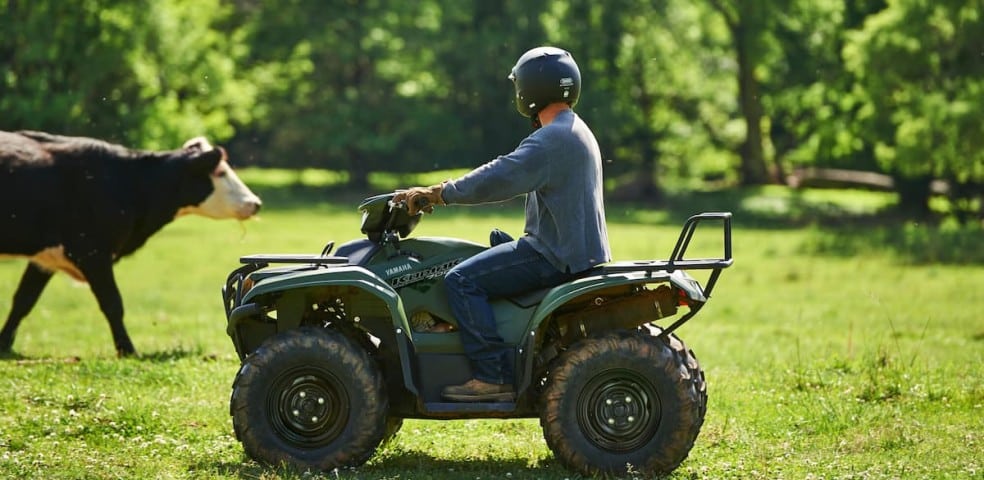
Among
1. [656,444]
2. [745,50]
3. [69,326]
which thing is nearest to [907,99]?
[745,50]

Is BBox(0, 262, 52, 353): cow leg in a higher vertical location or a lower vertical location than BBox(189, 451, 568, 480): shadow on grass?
higher

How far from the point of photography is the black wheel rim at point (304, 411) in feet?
27.9

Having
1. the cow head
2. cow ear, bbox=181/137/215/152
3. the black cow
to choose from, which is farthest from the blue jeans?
cow ear, bbox=181/137/215/152

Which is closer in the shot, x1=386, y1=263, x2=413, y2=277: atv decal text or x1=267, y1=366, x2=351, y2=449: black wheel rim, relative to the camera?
x1=267, y1=366, x2=351, y2=449: black wheel rim

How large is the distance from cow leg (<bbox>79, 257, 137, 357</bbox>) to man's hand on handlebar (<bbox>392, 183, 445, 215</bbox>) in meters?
7.60

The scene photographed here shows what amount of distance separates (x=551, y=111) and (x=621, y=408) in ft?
5.79

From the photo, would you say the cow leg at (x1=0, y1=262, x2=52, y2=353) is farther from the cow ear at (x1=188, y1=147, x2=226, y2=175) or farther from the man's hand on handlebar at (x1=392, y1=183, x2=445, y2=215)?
the man's hand on handlebar at (x1=392, y1=183, x2=445, y2=215)

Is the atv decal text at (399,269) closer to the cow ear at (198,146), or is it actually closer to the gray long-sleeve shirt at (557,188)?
the gray long-sleeve shirt at (557,188)

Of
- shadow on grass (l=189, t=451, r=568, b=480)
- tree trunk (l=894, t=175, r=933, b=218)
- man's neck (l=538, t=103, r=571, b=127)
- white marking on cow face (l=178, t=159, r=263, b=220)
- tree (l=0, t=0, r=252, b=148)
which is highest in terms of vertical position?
tree (l=0, t=0, r=252, b=148)

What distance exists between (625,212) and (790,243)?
10.7 m

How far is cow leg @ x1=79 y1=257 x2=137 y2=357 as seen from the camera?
1527 cm

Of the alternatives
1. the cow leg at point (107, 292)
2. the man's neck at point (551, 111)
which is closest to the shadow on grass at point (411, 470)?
the man's neck at point (551, 111)

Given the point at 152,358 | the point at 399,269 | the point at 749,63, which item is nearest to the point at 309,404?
the point at 399,269

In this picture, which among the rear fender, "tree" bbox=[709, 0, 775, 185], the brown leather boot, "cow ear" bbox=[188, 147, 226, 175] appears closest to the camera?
the rear fender
